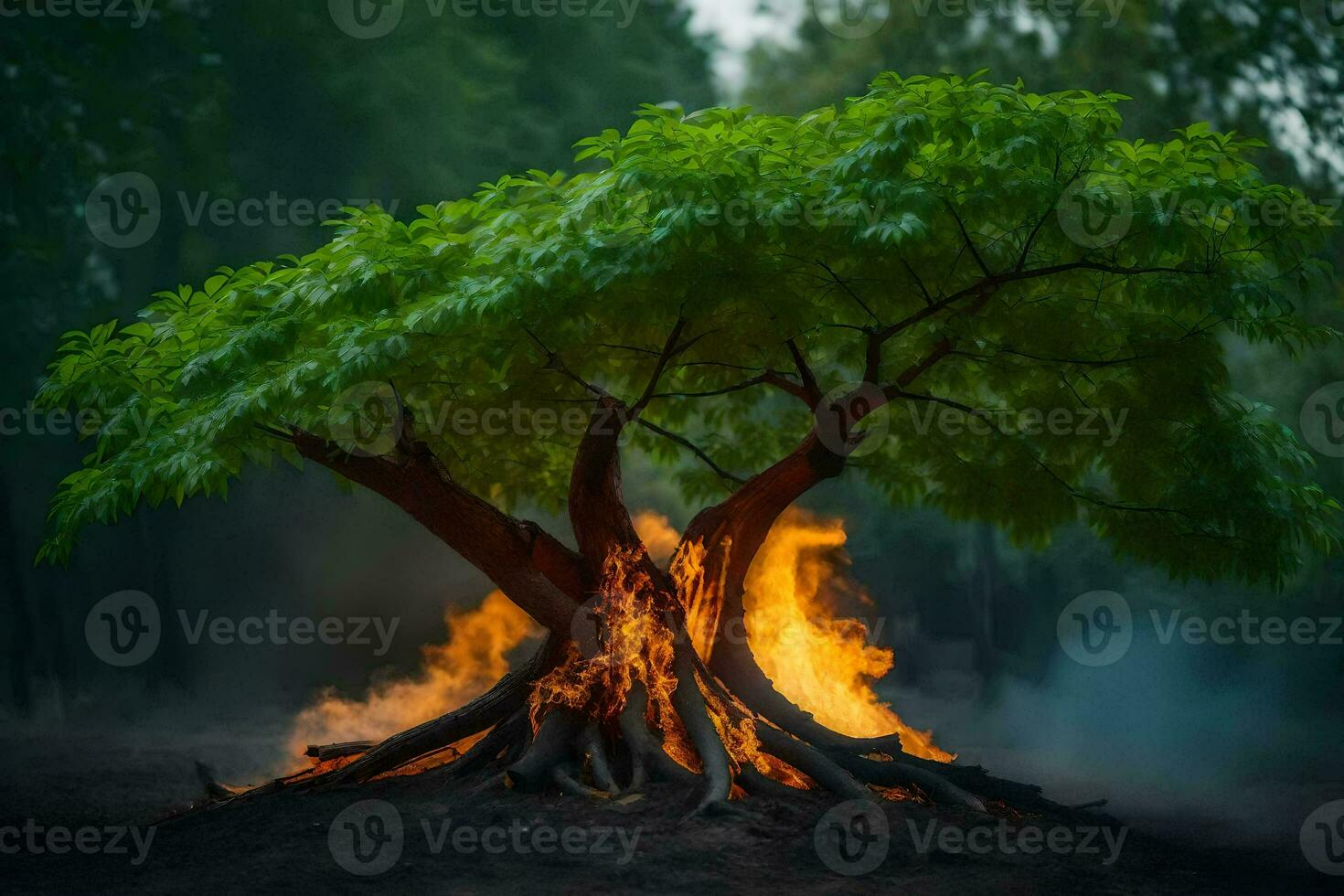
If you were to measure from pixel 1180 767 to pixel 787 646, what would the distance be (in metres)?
7.61

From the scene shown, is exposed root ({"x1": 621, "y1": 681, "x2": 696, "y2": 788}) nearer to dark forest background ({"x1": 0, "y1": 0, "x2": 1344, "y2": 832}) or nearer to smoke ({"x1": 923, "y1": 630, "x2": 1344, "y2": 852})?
smoke ({"x1": 923, "y1": 630, "x2": 1344, "y2": 852})

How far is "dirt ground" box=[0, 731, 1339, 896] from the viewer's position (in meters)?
10.0

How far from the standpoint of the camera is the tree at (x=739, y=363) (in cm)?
1064

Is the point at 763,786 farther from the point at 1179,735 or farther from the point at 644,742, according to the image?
the point at 1179,735

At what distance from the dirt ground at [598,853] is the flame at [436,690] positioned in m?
7.11

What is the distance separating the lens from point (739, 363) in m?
13.8

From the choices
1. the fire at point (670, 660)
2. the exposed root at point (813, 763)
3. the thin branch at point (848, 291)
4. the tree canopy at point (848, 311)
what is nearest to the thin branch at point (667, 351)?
the tree canopy at point (848, 311)

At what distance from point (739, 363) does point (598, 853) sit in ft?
17.8

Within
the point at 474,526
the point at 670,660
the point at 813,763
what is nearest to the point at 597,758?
the point at 670,660

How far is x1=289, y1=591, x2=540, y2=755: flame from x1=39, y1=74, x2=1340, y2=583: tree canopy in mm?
6198

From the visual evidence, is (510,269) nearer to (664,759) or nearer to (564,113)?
(664,759)

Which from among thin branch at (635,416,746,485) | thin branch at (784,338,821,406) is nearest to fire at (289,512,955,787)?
thin branch at (635,416,746,485)

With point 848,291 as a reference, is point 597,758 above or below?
below

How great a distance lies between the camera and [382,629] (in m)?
26.6
